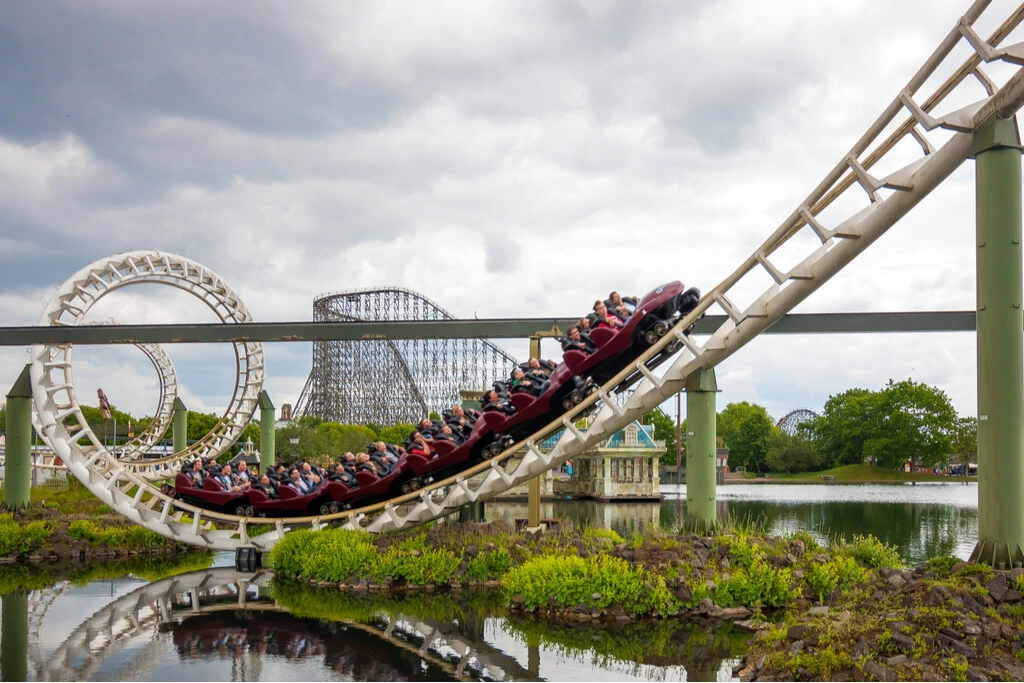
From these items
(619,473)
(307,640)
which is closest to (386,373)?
(619,473)

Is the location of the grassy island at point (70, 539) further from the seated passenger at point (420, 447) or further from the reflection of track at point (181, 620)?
the seated passenger at point (420, 447)

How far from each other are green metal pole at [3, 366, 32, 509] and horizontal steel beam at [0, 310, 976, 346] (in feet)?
3.74

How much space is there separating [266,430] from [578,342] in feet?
40.8

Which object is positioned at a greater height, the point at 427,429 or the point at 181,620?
the point at 427,429

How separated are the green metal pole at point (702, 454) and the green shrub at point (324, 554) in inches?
185

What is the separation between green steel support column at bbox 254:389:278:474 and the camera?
21281 millimetres

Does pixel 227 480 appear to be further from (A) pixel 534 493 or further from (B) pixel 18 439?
(B) pixel 18 439

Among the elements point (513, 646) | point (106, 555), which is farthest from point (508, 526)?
point (106, 555)

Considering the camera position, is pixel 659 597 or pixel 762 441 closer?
pixel 659 597

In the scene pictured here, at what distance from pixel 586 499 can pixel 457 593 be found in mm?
33612

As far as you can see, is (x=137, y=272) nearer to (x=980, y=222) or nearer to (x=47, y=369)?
(x=47, y=369)

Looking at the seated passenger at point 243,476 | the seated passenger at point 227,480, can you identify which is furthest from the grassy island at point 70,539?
the seated passenger at point 227,480

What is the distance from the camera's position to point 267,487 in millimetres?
14805

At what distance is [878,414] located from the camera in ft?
209
